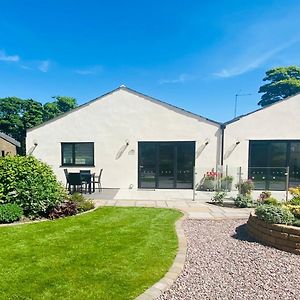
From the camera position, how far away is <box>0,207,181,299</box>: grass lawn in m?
2.96

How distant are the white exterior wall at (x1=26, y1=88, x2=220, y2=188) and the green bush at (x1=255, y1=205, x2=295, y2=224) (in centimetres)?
730

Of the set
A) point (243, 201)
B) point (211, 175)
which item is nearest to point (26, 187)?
point (243, 201)

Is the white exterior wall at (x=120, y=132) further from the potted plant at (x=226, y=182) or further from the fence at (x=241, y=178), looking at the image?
the potted plant at (x=226, y=182)

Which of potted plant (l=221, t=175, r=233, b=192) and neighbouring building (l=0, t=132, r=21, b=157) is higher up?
neighbouring building (l=0, t=132, r=21, b=157)

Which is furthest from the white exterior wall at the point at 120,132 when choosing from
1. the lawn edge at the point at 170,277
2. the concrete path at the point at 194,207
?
the lawn edge at the point at 170,277

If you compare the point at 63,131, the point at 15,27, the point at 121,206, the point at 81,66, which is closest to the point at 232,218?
the point at 121,206

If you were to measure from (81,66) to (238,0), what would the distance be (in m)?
10.7

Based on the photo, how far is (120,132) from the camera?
41.5 ft

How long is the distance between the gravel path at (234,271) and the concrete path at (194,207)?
5.75 feet

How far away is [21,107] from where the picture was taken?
117ft

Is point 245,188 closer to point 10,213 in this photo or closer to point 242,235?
point 242,235

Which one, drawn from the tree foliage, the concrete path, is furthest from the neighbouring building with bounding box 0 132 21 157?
the concrete path

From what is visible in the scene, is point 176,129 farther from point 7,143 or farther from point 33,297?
point 7,143

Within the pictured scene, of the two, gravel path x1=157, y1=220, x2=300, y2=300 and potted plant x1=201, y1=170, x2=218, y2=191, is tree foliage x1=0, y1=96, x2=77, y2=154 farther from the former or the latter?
gravel path x1=157, y1=220, x2=300, y2=300
